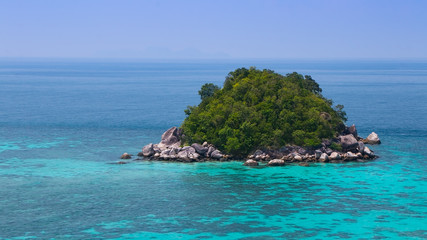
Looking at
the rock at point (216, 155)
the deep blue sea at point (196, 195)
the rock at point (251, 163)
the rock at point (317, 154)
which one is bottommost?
the deep blue sea at point (196, 195)

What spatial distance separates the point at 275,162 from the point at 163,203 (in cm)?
2698

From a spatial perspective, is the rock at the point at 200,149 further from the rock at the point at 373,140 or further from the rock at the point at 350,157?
the rock at the point at 373,140

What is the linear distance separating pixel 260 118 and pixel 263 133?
413 centimetres

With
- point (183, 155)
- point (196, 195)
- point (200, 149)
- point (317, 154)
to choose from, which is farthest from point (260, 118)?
point (196, 195)

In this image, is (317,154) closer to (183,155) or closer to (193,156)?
(193,156)

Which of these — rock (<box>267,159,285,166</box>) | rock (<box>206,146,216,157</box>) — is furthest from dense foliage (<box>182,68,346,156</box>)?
rock (<box>267,159,285,166</box>)

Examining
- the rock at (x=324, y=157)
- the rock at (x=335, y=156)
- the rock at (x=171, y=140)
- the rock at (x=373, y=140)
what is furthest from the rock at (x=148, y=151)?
the rock at (x=373, y=140)

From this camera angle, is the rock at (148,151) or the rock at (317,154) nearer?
the rock at (317,154)

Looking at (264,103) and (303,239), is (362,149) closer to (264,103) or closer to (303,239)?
(264,103)

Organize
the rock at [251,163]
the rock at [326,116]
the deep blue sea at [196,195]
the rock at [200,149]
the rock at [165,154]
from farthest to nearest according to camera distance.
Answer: the rock at [326,116] < the rock at [200,149] < the rock at [165,154] < the rock at [251,163] < the deep blue sea at [196,195]

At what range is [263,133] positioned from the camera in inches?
3873

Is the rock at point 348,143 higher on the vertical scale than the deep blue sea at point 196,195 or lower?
higher

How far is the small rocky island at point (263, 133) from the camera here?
316 feet

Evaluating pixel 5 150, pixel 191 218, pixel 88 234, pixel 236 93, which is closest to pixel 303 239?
pixel 191 218
